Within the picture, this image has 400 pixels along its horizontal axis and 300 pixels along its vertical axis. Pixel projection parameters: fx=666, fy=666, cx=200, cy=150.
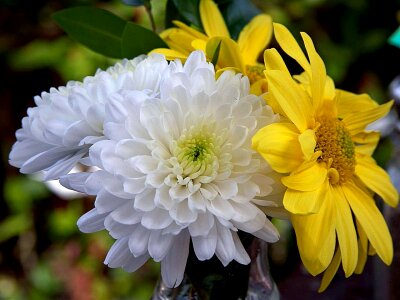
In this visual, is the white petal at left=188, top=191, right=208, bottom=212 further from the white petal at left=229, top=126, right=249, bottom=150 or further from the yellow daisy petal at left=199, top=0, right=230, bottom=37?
the yellow daisy petal at left=199, top=0, right=230, bottom=37

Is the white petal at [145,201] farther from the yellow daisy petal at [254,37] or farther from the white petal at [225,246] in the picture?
the yellow daisy petal at [254,37]

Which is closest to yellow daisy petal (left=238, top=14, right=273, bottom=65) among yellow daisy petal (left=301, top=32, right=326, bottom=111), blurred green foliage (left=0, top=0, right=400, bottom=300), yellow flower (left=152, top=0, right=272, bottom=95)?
yellow flower (left=152, top=0, right=272, bottom=95)

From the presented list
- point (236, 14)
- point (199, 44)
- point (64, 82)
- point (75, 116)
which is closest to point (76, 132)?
point (75, 116)

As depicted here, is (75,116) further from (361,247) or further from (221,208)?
(361,247)

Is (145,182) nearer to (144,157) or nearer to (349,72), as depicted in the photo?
(144,157)

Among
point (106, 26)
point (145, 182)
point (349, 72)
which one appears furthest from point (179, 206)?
A: point (349, 72)

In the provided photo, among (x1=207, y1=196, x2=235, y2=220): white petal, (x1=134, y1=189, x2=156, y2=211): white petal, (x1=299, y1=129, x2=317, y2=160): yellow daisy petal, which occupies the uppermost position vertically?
(x1=299, y1=129, x2=317, y2=160): yellow daisy petal

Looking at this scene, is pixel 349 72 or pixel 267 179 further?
pixel 349 72
